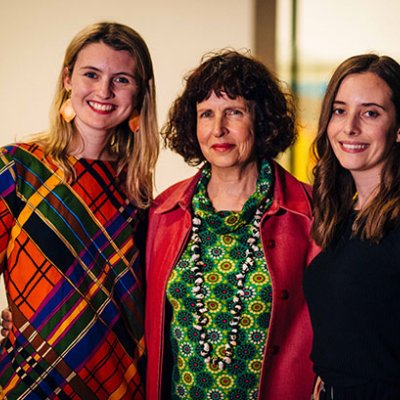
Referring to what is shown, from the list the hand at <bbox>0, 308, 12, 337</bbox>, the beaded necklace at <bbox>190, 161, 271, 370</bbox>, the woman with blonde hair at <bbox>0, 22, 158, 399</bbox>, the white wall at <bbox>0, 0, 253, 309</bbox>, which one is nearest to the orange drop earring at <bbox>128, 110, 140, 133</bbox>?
the woman with blonde hair at <bbox>0, 22, 158, 399</bbox>

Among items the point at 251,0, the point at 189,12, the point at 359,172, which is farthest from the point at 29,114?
the point at 359,172

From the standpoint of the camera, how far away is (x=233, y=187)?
2.41 m

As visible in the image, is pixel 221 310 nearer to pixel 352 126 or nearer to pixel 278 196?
pixel 278 196

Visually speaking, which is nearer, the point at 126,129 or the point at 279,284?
the point at 279,284

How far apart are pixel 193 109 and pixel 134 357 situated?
94 cm

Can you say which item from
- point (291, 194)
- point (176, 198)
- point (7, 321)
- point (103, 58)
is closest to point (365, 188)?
point (291, 194)

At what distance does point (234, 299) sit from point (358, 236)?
47 cm

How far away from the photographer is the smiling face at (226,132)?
2.32 m

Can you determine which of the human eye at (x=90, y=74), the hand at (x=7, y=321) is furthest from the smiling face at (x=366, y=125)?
the hand at (x=7, y=321)

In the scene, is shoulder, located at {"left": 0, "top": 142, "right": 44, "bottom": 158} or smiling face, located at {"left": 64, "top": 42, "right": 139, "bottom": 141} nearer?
shoulder, located at {"left": 0, "top": 142, "right": 44, "bottom": 158}

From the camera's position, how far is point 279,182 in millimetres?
2375

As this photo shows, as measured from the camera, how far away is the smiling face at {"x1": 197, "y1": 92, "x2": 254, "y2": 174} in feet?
7.63

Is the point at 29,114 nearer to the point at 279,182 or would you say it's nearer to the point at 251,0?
the point at 251,0

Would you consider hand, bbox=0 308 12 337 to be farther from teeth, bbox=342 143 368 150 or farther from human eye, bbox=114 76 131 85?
teeth, bbox=342 143 368 150
